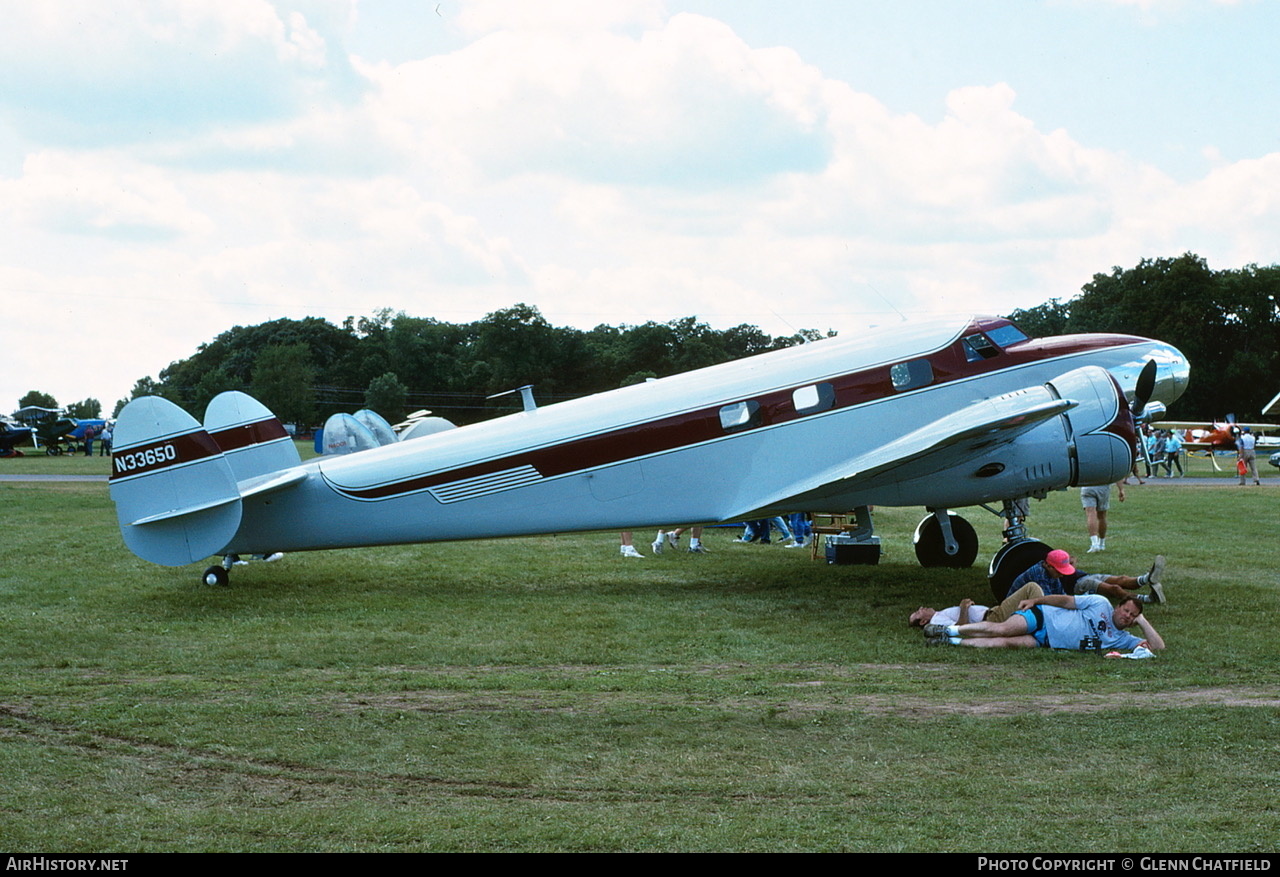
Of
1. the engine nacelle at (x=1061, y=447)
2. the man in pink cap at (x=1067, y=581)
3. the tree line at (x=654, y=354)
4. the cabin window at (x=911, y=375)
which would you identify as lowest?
the man in pink cap at (x=1067, y=581)

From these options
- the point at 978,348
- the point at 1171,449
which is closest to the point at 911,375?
the point at 978,348

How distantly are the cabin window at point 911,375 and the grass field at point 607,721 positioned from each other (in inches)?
95.7

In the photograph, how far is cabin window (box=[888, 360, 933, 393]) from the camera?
1250 centimetres

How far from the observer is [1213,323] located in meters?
67.6

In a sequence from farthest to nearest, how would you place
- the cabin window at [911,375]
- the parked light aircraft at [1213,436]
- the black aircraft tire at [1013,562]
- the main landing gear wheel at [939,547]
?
the parked light aircraft at [1213,436] < the main landing gear wheel at [939,547] < the cabin window at [911,375] < the black aircraft tire at [1013,562]

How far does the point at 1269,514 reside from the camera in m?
22.9

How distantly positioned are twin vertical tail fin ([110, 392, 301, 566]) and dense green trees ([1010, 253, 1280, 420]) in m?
62.4

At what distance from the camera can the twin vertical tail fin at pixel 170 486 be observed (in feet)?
38.5

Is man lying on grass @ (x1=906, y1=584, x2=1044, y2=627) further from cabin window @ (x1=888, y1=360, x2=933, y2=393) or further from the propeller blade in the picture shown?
the propeller blade

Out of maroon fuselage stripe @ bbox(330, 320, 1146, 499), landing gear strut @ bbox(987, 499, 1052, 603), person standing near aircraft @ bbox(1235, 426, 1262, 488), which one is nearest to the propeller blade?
maroon fuselage stripe @ bbox(330, 320, 1146, 499)

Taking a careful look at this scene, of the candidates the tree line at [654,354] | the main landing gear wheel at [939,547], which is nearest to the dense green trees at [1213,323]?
the tree line at [654,354]

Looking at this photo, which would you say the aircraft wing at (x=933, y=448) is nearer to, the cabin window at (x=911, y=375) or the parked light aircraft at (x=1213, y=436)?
the cabin window at (x=911, y=375)

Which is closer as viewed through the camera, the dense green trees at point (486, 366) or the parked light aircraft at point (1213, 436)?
the parked light aircraft at point (1213, 436)
